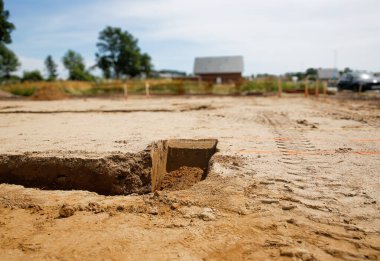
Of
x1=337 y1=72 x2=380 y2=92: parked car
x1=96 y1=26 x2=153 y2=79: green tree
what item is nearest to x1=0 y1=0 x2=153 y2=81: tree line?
x1=96 y1=26 x2=153 y2=79: green tree

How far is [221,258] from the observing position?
2.22 metres

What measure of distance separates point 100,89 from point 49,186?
25229mm

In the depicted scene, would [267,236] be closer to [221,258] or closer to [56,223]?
[221,258]

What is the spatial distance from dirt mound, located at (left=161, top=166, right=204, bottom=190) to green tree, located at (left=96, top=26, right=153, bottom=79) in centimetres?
5886

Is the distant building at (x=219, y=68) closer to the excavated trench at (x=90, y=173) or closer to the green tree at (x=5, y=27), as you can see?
the green tree at (x=5, y=27)

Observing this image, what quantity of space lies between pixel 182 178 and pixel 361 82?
1926 centimetres

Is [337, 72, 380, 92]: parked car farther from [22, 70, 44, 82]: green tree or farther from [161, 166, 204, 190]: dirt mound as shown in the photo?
[22, 70, 44, 82]: green tree

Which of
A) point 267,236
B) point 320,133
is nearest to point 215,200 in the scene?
point 267,236

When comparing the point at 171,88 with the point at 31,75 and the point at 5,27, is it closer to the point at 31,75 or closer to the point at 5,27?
the point at 5,27

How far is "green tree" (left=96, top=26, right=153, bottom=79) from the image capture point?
205ft

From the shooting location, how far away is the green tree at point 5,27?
31.7 metres

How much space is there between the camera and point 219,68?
177 feet

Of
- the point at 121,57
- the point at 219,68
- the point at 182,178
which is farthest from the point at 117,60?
the point at 182,178

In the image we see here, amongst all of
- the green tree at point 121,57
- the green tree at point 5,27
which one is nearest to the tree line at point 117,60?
the green tree at point 121,57
